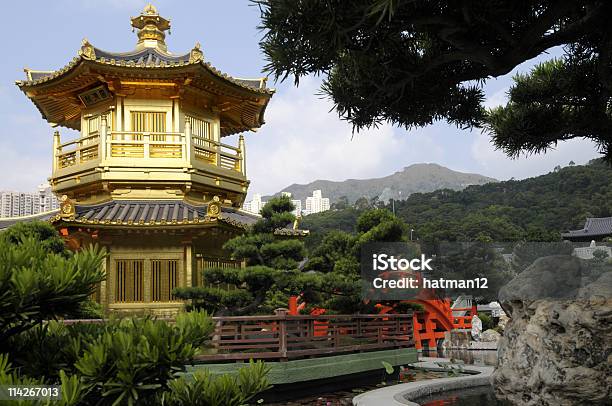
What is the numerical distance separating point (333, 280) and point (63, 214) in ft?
19.7

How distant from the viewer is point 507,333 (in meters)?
7.97

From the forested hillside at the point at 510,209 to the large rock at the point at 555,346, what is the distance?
36999 mm

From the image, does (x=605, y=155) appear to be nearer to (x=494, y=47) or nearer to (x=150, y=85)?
(x=494, y=47)

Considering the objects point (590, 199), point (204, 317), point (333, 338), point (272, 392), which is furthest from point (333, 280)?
point (590, 199)

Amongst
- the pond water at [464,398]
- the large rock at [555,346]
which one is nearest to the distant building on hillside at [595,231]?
the pond water at [464,398]

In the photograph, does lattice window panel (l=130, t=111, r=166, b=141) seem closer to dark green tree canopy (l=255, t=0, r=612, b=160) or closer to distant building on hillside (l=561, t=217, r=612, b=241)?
dark green tree canopy (l=255, t=0, r=612, b=160)

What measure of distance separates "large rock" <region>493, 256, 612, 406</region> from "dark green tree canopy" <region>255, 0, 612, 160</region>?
94.2 inches

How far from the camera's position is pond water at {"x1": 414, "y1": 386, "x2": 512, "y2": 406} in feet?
31.6

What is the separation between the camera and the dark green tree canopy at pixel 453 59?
573 cm

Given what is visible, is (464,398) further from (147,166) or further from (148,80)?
(148,80)

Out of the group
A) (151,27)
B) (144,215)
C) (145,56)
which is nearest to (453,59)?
(144,215)

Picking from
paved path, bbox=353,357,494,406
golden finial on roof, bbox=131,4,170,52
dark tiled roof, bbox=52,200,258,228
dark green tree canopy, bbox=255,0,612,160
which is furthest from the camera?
golden finial on roof, bbox=131,4,170,52

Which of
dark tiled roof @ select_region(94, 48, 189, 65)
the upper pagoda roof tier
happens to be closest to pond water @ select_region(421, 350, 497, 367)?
the upper pagoda roof tier

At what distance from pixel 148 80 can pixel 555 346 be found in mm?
11289
